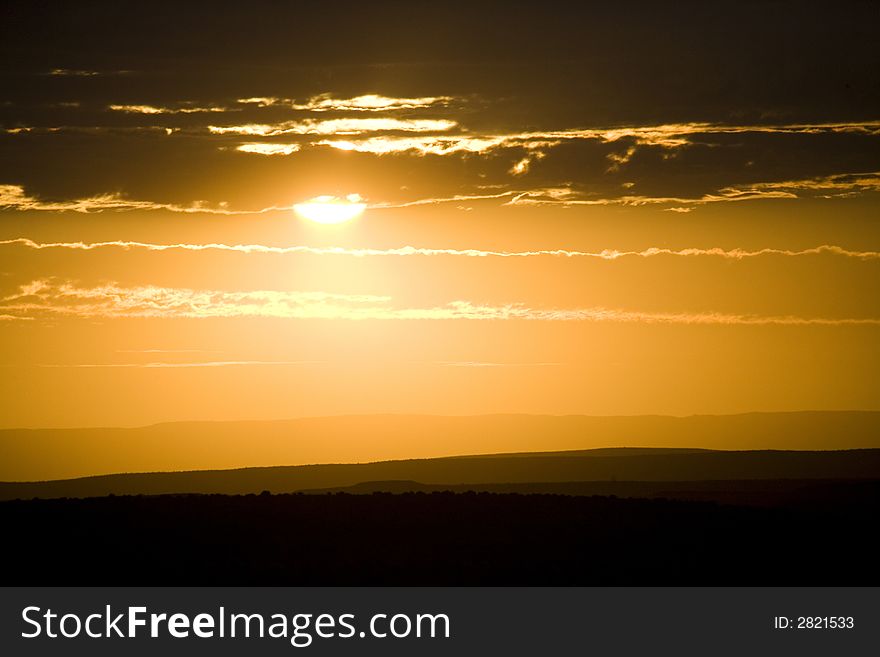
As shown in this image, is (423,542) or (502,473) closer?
(423,542)

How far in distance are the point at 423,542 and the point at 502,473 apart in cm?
11040

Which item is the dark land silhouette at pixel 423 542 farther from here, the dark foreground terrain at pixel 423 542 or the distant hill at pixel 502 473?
the distant hill at pixel 502 473

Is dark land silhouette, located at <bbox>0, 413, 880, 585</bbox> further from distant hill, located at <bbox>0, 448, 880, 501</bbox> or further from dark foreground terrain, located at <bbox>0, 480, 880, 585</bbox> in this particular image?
distant hill, located at <bbox>0, 448, 880, 501</bbox>

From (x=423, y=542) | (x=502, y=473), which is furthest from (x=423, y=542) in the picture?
(x=502, y=473)

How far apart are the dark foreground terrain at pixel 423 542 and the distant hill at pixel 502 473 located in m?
89.3

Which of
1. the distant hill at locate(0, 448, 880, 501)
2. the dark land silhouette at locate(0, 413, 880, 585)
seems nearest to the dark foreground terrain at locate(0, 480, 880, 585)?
the dark land silhouette at locate(0, 413, 880, 585)

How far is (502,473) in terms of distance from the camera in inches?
5418

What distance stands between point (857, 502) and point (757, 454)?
86671 millimetres

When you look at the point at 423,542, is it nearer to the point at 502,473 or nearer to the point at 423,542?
the point at 423,542

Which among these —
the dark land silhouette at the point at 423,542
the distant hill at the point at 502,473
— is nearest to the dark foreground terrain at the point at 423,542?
the dark land silhouette at the point at 423,542

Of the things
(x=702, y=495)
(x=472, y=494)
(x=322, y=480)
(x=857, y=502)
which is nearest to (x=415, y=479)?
(x=322, y=480)

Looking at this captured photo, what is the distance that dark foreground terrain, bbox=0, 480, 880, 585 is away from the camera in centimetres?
2577

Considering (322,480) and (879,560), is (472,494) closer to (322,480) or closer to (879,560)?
(879,560)

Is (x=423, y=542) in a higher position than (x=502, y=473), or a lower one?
lower
